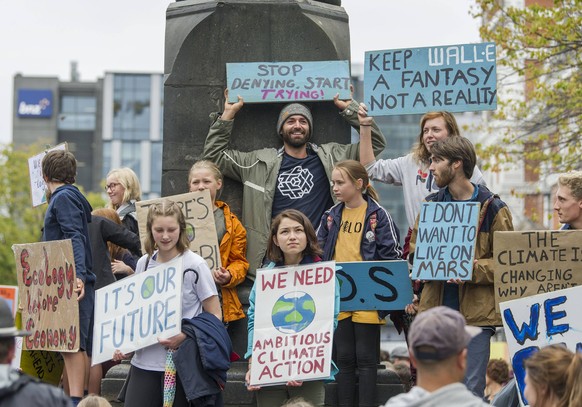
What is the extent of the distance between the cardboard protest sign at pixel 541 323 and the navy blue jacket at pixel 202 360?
1675 millimetres

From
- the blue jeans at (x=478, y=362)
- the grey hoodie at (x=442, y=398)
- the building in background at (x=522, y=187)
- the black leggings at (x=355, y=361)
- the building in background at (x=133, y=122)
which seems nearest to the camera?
the grey hoodie at (x=442, y=398)

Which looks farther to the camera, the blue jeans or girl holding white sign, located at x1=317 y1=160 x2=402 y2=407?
girl holding white sign, located at x1=317 y1=160 x2=402 y2=407

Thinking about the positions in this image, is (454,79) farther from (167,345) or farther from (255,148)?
(167,345)

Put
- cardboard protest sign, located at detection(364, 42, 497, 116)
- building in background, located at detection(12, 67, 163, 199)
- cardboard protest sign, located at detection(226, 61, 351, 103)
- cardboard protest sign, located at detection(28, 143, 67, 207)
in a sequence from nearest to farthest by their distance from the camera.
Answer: cardboard protest sign, located at detection(364, 42, 497, 116) < cardboard protest sign, located at detection(226, 61, 351, 103) < cardboard protest sign, located at detection(28, 143, 67, 207) < building in background, located at detection(12, 67, 163, 199)

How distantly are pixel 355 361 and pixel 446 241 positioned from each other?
3.83 ft

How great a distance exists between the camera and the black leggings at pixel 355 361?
9.05m

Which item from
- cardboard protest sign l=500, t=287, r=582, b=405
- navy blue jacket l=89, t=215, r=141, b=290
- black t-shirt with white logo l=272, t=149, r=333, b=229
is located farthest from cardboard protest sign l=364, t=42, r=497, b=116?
cardboard protest sign l=500, t=287, r=582, b=405

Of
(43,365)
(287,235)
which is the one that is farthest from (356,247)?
(43,365)

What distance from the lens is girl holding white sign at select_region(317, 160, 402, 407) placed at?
29.8 feet

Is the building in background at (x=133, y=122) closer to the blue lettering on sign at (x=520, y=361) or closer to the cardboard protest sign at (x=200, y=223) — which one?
the cardboard protest sign at (x=200, y=223)

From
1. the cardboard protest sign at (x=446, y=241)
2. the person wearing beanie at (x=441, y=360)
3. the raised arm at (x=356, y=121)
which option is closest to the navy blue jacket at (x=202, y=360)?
the cardboard protest sign at (x=446, y=241)

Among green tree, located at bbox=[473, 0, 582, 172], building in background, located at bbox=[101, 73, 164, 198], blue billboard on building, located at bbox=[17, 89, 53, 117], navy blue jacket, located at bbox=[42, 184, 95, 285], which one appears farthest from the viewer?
blue billboard on building, located at bbox=[17, 89, 53, 117]

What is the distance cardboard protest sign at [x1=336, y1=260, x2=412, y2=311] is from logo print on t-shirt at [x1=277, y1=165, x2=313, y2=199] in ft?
3.50

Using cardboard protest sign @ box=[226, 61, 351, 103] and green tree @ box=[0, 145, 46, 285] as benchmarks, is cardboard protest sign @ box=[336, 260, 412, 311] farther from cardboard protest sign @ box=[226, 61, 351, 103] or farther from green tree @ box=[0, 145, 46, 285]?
green tree @ box=[0, 145, 46, 285]
